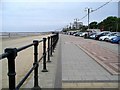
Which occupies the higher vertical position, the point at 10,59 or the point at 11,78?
the point at 10,59

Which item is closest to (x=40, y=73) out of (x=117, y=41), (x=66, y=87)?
(x=66, y=87)

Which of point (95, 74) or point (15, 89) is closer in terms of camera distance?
point (15, 89)

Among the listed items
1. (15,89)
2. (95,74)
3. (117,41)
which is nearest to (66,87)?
(95,74)

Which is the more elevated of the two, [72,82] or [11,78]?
[11,78]

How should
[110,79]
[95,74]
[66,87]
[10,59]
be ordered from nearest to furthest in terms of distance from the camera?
1. [10,59]
2. [66,87]
3. [110,79]
4. [95,74]

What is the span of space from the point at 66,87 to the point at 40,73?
231 cm

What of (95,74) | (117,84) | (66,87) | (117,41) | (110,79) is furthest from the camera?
(117,41)

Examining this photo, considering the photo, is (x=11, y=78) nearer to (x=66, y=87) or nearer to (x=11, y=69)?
(x=11, y=69)

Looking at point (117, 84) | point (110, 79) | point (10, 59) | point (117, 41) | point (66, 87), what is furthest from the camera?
point (117, 41)

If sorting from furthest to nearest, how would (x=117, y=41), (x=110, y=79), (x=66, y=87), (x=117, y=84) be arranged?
(x=117, y=41), (x=110, y=79), (x=117, y=84), (x=66, y=87)

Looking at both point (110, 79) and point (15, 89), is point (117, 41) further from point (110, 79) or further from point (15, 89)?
point (15, 89)

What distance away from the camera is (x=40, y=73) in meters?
8.41

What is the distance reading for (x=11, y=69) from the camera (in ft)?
11.2

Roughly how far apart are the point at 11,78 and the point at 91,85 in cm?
344
